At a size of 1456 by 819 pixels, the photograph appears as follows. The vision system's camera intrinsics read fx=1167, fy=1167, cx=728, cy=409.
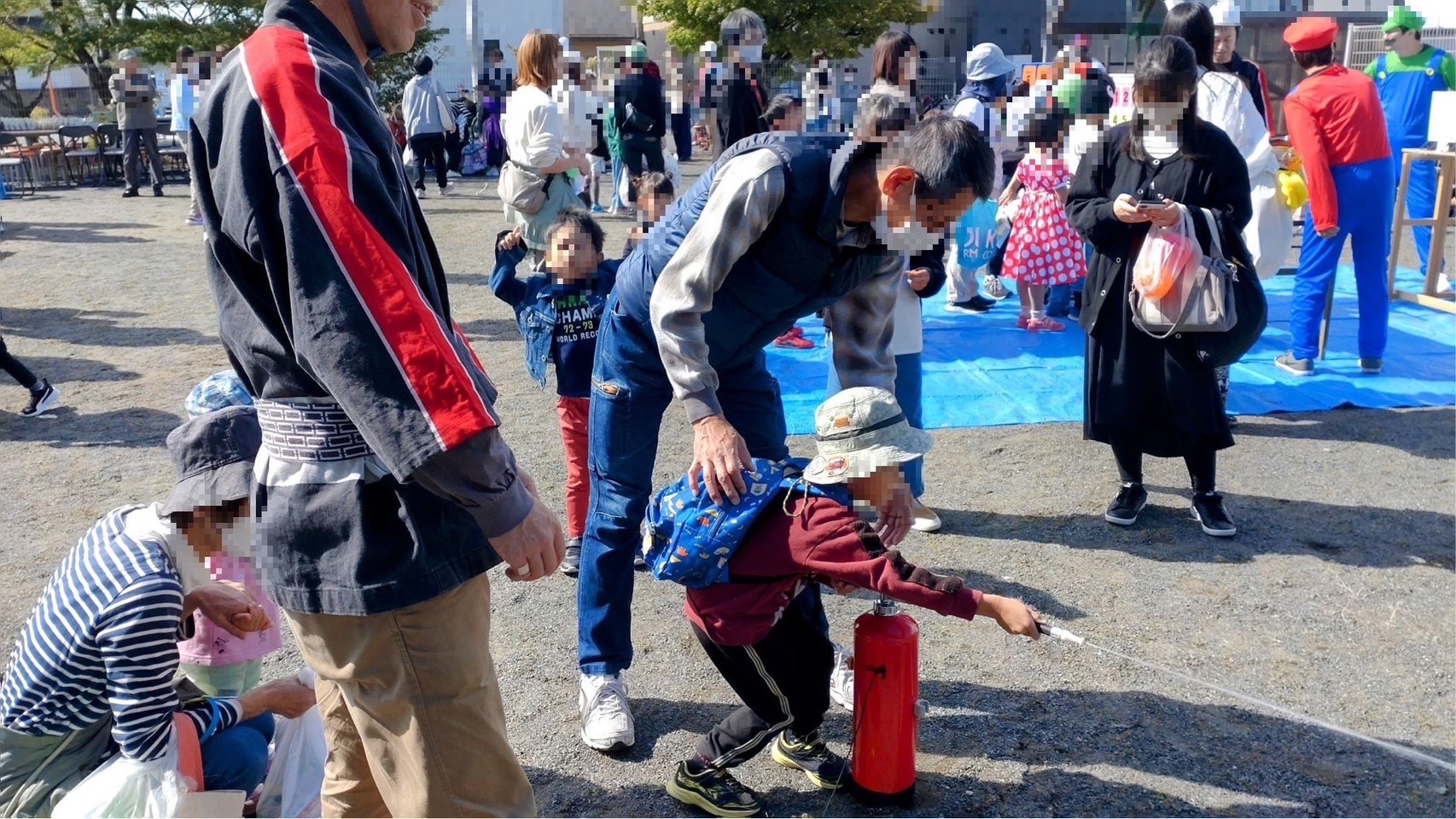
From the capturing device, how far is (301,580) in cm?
181

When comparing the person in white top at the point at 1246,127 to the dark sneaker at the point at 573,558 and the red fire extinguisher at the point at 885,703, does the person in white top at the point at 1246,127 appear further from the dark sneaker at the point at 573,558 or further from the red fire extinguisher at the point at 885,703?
the red fire extinguisher at the point at 885,703

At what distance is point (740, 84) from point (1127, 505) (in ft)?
20.0

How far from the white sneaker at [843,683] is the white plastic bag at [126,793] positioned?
1.67 m

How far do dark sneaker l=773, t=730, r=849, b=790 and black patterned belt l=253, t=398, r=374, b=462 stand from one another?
153 centimetres

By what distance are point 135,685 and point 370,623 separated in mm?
679

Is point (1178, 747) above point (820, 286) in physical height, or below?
below

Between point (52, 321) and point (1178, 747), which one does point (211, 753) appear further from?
point (52, 321)

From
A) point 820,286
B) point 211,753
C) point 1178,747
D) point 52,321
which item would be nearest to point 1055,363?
point 1178,747

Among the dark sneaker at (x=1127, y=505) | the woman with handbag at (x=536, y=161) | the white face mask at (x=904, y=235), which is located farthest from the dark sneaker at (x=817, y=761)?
the woman with handbag at (x=536, y=161)

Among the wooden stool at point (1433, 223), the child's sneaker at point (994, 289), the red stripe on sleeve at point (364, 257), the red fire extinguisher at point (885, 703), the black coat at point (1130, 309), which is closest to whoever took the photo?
the red stripe on sleeve at point (364, 257)

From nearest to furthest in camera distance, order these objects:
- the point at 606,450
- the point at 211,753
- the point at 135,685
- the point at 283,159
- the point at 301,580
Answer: the point at 283,159, the point at 301,580, the point at 135,685, the point at 211,753, the point at 606,450

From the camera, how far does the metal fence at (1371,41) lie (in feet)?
48.2

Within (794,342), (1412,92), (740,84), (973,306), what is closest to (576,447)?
(794,342)

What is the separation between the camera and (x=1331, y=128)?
603cm
